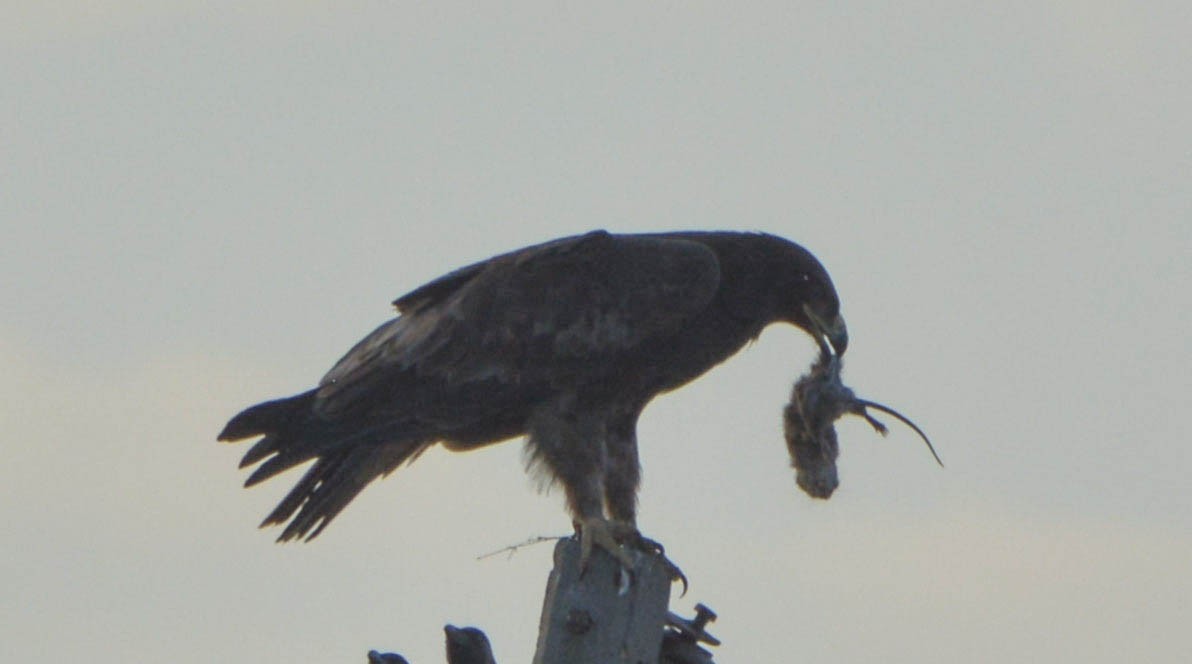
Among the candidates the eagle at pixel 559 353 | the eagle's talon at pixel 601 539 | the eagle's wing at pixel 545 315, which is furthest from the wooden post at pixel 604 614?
the eagle's wing at pixel 545 315

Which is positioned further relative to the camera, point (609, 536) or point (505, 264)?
point (505, 264)

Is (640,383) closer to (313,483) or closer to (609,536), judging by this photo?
(313,483)

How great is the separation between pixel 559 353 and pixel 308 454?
113cm

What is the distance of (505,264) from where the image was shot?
313 inches

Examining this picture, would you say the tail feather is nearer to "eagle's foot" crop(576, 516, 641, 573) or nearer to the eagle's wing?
the eagle's wing

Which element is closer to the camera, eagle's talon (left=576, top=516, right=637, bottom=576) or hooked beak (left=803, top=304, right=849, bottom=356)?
eagle's talon (left=576, top=516, right=637, bottom=576)

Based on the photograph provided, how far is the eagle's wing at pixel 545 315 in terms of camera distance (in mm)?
7543

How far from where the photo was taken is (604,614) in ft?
15.6

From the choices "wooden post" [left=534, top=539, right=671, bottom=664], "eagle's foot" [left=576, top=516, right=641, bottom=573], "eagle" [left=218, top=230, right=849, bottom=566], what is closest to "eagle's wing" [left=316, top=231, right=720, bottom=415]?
"eagle" [left=218, top=230, right=849, bottom=566]

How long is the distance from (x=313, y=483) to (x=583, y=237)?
5.00 feet

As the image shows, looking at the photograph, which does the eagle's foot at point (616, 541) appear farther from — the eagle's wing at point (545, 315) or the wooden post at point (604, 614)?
the eagle's wing at point (545, 315)

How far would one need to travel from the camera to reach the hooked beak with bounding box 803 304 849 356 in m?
7.62

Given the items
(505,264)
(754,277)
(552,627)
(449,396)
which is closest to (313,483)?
(449,396)

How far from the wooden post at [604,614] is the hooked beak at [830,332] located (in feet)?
9.09
